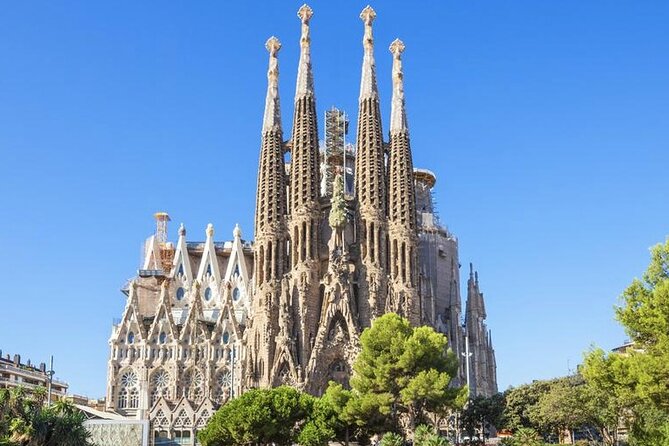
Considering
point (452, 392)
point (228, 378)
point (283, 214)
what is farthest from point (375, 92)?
point (452, 392)

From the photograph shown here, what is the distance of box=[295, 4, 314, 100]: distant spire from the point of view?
70.2m

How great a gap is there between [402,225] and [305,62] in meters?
16.4

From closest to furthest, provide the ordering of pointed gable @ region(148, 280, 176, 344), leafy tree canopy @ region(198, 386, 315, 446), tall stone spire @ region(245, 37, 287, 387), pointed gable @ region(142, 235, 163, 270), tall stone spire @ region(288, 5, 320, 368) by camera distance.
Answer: leafy tree canopy @ region(198, 386, 315, 446) < tall stone spire @ region(245, 37, 287, 387) < tall stone spire @ region(288, 5, 320, 368) < pointed gable @ region(148, 280, 176, 344) < pointed gable @ region(142, 235, 163, 270)

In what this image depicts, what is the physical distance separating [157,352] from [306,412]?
90.6 ft

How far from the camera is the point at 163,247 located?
82.9 m

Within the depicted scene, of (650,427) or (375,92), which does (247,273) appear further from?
(650,427)

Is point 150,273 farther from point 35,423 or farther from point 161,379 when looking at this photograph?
point 35,423

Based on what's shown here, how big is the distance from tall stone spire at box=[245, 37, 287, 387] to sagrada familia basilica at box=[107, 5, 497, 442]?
0.10m

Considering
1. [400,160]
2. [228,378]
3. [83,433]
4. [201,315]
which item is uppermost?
[400,160]

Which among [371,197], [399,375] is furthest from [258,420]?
[371,197]

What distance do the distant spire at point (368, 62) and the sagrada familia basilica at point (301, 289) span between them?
4.7 inches

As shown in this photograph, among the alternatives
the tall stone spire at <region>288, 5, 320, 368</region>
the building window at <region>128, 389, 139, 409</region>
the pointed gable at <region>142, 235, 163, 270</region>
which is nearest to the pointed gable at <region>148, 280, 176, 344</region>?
the building window at <region>128, 389, 139, 409</region>

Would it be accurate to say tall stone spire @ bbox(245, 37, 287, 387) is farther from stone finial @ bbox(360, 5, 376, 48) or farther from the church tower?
the church tower

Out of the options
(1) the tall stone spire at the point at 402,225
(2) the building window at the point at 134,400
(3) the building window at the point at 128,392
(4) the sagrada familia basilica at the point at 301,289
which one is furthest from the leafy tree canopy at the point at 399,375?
(3) the building window at the point at 128,392
